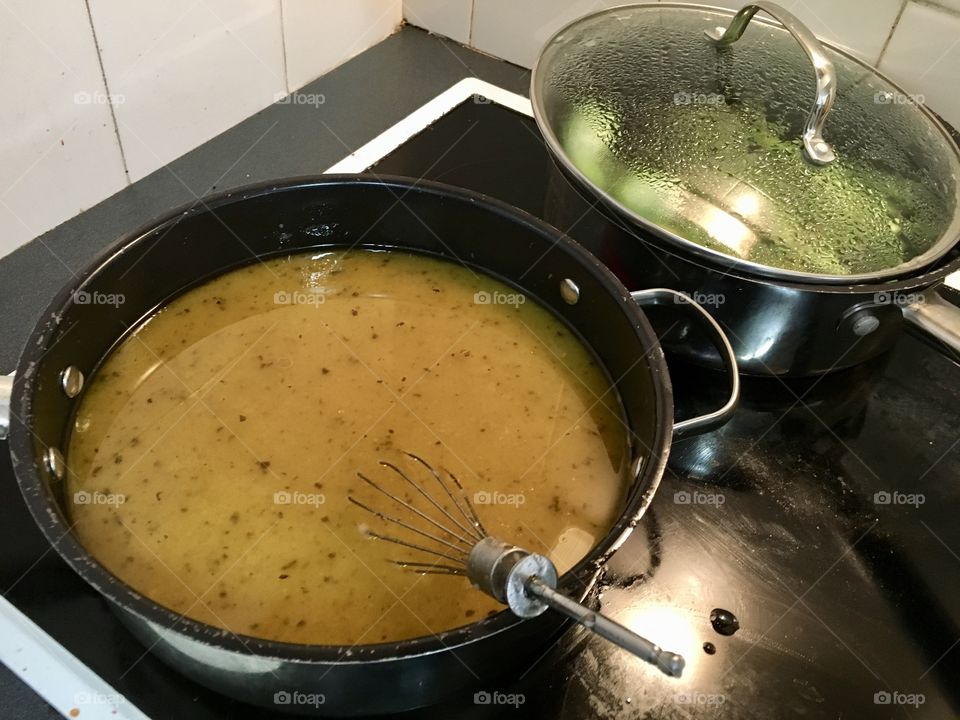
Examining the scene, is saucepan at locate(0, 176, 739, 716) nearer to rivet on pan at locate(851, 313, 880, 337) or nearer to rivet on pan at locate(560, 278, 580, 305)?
rivet on pan at locate(560, 278, 580, 305)

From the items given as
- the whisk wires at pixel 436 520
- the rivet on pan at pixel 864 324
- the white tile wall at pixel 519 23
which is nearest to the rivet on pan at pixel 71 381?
the whisk wires at pixel 436 520

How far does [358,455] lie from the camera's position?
2.42 ft

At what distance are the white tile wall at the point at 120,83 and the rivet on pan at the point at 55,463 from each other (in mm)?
470

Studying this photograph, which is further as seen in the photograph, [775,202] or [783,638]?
[775,202]

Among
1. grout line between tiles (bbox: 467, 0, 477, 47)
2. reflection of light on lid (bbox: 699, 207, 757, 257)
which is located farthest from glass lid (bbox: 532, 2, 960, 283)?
grout line between tiles (bbox: 467, 0, 477, 47)

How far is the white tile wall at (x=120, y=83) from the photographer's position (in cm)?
95

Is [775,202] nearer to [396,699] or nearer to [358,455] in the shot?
[358,455]

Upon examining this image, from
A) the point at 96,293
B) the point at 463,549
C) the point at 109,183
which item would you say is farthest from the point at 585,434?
the point at 109,183

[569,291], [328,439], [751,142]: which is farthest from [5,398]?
[751,142]

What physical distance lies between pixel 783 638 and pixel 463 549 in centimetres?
28

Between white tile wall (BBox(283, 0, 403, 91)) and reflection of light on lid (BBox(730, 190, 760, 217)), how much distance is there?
774 millimetres

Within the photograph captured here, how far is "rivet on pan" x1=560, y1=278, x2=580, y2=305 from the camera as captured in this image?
0.79 metres

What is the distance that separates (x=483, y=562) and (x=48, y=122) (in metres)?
0.82

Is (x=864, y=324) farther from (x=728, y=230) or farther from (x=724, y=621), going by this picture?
(x=724, y=621)
